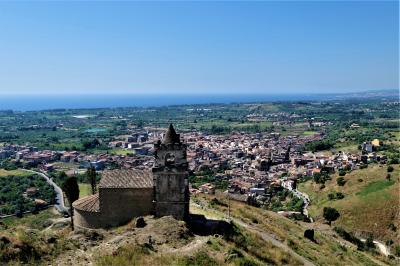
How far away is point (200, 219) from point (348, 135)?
120m

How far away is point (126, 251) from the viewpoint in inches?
663

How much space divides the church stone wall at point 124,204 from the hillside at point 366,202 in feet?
104

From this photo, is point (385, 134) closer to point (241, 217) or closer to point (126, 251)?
point (241, 217)

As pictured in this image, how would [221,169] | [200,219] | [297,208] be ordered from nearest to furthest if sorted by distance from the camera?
[200,219]
[297,208]
[221,169]

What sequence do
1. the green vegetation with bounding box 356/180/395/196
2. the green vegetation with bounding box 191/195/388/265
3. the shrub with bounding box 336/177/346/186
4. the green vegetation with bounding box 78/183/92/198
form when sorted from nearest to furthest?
the green vegetation with bounding box 191/195/388/265
the green vegetation with bounding box 356/180/395/196
the green vegetation with bounding box 78/183/92/198
the shrub with bounding box 336/177/346/186

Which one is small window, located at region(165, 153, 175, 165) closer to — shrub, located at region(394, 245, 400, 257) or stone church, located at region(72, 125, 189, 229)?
stone church, located at region(72, 125, 189, 229)

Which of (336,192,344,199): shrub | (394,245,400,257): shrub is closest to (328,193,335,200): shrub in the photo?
(336,192,344,199): shrub

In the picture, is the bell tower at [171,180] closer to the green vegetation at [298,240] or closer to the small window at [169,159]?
the small window at [169,159]

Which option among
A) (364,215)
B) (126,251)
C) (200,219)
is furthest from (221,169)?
(126,251)

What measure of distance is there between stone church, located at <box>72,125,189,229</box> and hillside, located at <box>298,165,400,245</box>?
31076 mm

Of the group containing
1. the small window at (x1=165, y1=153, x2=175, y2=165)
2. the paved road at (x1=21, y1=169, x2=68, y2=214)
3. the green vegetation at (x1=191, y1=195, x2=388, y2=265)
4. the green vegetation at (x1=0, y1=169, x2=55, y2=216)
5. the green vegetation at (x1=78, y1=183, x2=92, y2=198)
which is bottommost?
the paved road at (x1=21, y1=169, x2=68, y2=214)

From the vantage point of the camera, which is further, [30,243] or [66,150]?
[66,150]

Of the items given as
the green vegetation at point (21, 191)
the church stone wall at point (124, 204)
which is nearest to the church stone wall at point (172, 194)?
the church stone wall at point (124, 204)

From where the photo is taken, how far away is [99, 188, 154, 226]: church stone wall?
25.1 meters
